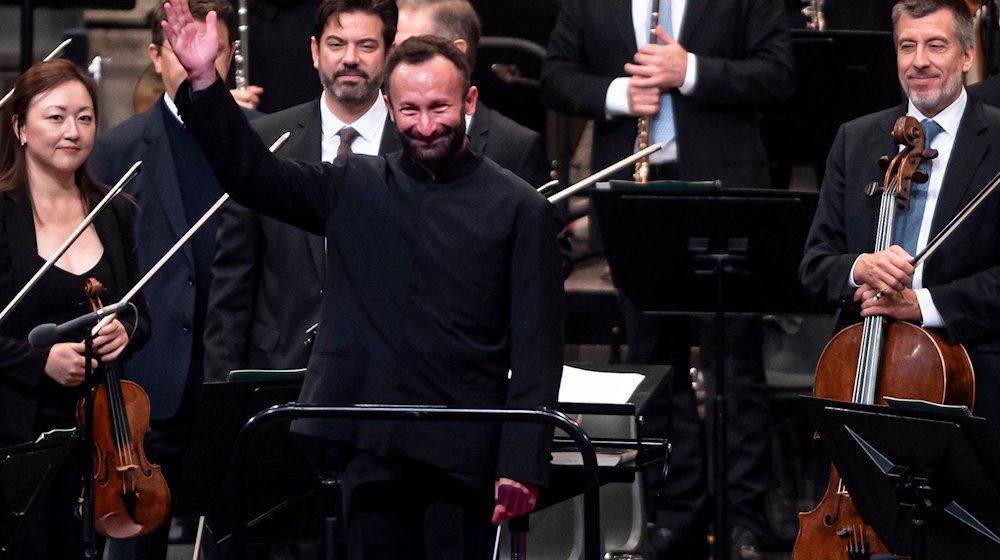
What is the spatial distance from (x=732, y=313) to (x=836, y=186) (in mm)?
469

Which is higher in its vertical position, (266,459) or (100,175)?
(100,175)

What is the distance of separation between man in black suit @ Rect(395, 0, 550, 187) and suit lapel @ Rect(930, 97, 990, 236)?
3.31 ft

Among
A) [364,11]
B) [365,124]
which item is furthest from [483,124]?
[364,11]

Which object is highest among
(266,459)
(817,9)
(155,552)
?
(817,9)

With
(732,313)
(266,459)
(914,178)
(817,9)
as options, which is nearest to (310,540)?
(266,459)

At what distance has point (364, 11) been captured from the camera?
437cm

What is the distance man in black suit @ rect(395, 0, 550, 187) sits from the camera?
4.38 metres

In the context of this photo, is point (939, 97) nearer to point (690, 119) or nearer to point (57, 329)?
point (690, 119)

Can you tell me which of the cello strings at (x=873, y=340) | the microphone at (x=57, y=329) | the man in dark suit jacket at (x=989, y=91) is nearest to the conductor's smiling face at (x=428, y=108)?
the microphone at (x=57, y=329)

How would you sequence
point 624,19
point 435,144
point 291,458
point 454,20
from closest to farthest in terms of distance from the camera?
point 435,144, point 291,458, point 454,20, point 624,19

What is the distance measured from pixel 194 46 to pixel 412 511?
940 mm

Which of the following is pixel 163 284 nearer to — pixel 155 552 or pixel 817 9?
pixel 155 552

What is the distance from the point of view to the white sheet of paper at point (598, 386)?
398 centimetres

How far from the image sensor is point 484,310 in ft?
10.6
